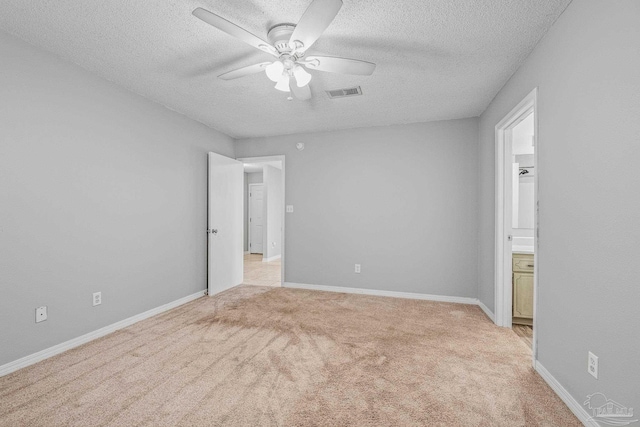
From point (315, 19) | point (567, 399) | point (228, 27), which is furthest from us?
point (567, 399)

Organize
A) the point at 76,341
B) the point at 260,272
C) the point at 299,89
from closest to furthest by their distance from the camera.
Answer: the point at 299,89, the point at 76,341, the point at 260,272

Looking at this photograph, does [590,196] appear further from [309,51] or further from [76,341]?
[76,341]

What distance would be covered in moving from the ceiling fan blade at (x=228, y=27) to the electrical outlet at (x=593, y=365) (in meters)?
2.63

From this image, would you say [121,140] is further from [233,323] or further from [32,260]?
[233,323]

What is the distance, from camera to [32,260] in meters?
2.23

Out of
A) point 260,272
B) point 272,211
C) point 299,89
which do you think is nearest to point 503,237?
point 299,89

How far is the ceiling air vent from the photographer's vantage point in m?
3.05

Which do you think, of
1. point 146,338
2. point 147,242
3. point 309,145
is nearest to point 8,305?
point 146,338

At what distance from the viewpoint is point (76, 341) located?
8.29 feet

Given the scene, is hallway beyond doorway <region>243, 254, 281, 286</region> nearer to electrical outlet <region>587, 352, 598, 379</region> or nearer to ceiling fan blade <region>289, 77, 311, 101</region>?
ceiling fan blade <region>289, 77, 311, 101</region>

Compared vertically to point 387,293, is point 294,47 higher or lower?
higher

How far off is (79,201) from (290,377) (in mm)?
2382

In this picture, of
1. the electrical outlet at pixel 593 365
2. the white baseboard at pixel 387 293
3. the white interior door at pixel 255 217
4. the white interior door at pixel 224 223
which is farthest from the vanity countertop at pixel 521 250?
the white interior door at pixel 255 217

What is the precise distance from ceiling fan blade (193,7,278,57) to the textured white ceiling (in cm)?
21
